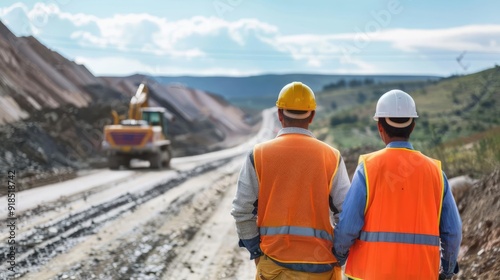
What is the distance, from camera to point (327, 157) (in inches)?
157

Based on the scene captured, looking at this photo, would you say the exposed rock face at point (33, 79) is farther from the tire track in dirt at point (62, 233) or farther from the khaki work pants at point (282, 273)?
the khaki work pants at point (282, 273)

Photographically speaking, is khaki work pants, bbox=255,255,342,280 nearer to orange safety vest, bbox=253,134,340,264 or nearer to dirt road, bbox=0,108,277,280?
orange safety vest, bbox=253,134,340,264

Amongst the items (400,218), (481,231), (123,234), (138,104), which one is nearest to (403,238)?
(400,218)

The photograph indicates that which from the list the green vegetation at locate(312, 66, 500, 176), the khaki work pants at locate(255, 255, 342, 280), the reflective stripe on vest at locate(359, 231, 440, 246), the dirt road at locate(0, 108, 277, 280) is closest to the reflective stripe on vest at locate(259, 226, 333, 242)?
the khaki work pants at locate(255, 255, 342, 280)

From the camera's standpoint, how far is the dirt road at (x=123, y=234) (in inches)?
333

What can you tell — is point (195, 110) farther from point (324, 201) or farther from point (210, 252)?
point (324, 201)

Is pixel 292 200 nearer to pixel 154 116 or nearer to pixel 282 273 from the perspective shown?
pixel 282 273

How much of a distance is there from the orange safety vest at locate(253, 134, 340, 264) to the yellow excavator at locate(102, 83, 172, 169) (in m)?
19.6

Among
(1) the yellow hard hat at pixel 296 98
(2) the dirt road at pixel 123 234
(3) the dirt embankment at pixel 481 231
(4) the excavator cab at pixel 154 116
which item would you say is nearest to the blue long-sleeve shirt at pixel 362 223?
(1) the yellow hard hat at pixel 296 98

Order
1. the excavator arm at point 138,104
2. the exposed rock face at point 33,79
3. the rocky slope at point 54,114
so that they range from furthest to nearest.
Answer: the exposed rock face at point 33,79
the excavator arm at point 138,104
the rocky slope at point 54,114

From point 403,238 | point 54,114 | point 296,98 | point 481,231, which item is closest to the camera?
point 403,238

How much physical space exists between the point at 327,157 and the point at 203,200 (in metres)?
11.7

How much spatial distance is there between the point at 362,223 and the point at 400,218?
209mm

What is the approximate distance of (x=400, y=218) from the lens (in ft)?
11.9
